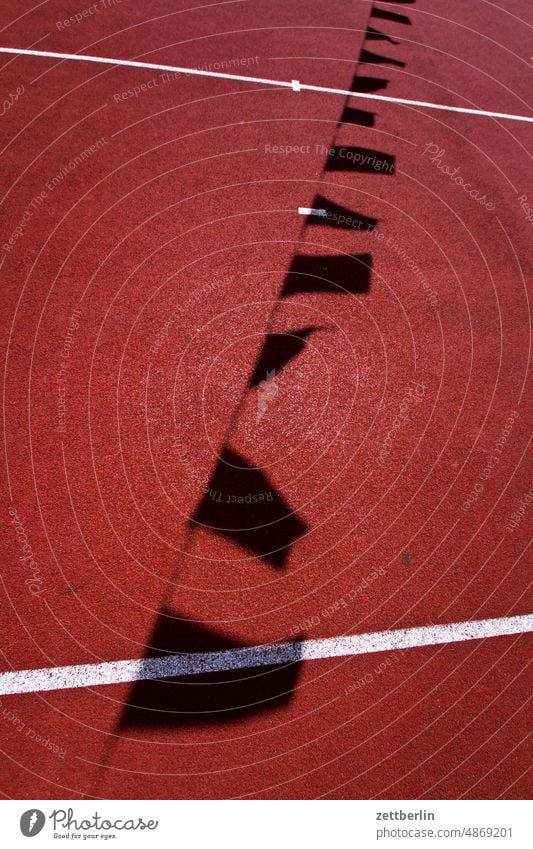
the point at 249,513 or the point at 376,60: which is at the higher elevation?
the point at 376,60

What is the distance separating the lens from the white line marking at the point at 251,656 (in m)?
5.46

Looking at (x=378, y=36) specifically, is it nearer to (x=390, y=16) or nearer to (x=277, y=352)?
(x=390, y=16)

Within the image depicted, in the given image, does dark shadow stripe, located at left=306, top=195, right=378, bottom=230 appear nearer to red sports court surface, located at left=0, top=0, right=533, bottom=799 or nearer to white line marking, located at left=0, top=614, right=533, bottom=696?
red sports court surface, located at left=0, top=0, right=533, bottom=799

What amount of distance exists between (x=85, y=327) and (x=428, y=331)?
175 inches

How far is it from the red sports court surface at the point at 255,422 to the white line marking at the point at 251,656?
0.04m

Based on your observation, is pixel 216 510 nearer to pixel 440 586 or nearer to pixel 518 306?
pixel 440 586

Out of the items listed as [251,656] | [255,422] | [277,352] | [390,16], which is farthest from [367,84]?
[251,656]

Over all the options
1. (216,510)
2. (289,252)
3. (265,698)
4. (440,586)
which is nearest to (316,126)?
(289,252)

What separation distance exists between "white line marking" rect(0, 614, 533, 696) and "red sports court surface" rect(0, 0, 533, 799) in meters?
0.04

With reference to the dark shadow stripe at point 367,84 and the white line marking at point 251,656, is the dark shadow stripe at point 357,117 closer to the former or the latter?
the dark shadow stripe at point 367,84

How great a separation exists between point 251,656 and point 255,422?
257 centimetres

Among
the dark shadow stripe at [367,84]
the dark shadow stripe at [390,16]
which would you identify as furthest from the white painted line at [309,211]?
the dark shadow stripe at [390,16]

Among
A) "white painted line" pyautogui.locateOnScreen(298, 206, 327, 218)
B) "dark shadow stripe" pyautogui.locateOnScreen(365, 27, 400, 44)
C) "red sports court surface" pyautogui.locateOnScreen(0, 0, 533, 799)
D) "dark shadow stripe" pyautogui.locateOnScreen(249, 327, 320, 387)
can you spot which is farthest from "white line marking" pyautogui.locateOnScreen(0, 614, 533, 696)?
"dark shadow stripe" pyautogui.locateOnScreen(365, 27, 400, 44)

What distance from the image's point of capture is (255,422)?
684cm
